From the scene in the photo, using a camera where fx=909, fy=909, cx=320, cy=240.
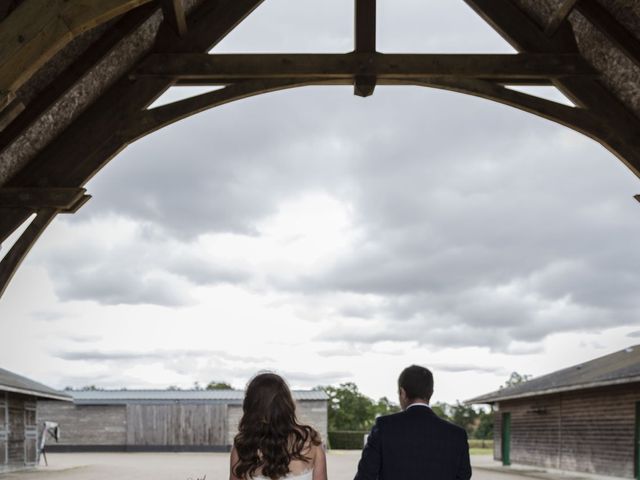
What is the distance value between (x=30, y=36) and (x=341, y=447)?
137ft

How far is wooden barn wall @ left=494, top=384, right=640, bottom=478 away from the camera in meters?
21.0

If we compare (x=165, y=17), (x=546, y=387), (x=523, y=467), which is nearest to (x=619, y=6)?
(x=165, y=17)

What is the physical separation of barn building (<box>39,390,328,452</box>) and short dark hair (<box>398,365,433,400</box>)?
36581mm

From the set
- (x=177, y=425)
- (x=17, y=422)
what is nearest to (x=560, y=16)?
(x=17, y=422)

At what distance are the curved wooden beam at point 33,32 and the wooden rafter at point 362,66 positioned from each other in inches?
158

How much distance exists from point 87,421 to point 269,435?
4025 cm

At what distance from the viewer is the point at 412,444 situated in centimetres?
427

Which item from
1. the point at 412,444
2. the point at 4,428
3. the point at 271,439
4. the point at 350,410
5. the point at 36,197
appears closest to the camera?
the point at 271,439

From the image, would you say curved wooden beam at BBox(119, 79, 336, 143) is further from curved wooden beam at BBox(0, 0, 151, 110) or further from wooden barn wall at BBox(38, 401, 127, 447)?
wooden barn wall at BBox(38, 401, 127, 447)

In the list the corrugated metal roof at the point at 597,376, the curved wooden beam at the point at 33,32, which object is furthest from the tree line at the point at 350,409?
the curved wooden beam at the point at 33,32

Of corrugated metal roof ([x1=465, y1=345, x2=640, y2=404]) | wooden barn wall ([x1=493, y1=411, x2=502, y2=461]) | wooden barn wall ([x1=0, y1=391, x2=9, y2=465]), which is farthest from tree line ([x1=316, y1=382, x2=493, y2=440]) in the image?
wooden barn wall ([x1=0, y1=391, x2=9, y2=465])

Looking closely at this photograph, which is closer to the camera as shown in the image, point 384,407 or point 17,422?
point 17,422

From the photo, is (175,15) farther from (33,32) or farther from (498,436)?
(498,436)

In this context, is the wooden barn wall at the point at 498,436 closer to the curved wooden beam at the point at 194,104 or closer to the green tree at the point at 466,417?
the curved wooden beam at the point at 194,104
